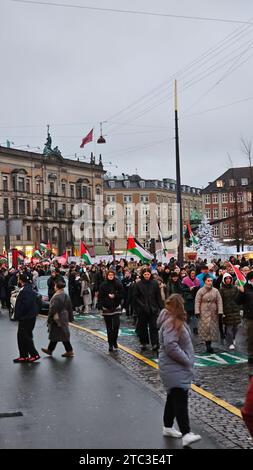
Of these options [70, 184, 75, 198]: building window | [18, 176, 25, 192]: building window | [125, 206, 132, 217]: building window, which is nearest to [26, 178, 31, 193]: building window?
[18, 176, 25, 192]: building window

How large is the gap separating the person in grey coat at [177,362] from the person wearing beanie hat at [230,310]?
21.6 ft

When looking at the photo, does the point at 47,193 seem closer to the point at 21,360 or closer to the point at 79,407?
the point at 21,360

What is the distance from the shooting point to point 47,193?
89562 mm

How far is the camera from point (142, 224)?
109 metres

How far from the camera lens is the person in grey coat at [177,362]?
716 centimetres

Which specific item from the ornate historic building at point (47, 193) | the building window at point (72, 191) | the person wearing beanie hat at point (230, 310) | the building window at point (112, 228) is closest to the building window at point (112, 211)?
the building window at point (112, 228)

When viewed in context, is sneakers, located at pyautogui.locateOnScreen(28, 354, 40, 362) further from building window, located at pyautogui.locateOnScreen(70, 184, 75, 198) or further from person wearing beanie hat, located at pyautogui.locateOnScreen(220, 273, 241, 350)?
building window, located at pyautogui.locateOnScreen(70, 184, 75, 198)

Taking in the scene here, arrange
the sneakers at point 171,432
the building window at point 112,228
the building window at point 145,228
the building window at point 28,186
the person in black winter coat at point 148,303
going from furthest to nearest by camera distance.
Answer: the building window at point 145,228 < the building window at point 112,228 < the building window at point 28,186 < the person in black winter coat at point 148,303 < the sneakers at point 171,432

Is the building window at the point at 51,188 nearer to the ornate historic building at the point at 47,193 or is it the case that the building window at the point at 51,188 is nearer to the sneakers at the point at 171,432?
the ornate historic building at the point at 47,193

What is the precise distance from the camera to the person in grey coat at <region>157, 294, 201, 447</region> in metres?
7.16

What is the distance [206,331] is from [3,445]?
6806 millimetres

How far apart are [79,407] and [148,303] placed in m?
5.01

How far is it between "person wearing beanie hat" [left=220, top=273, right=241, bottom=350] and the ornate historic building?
66.4 metres

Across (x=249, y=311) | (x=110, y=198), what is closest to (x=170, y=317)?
(x=249, y=311)
